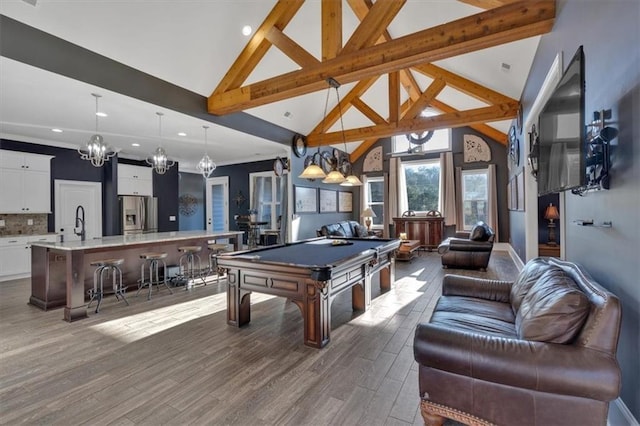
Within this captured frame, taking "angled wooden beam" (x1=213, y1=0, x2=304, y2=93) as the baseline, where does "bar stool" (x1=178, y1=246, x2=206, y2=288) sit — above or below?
below

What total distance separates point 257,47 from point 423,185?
6808mm

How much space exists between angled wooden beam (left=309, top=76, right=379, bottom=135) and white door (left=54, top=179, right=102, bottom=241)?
539 centimetres

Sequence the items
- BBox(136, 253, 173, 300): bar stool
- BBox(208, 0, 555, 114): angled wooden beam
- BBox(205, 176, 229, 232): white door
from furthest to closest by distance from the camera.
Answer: BBox(205, 176, 229, 232): white door → BBox(136, 253, 173, 300): bar stool → BBox(208, 0, 555, 114): angled wooden beam

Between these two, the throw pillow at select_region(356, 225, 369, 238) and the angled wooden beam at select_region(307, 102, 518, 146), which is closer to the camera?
the angled wooden beam at select_region(307, 102, 518, 146)

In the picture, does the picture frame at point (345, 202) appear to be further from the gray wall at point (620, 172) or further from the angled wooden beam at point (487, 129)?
the gray wall at point (620, 172)

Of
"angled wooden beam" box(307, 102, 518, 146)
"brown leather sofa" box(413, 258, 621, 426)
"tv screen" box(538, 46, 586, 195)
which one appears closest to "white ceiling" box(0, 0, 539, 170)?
"angled wooden beam" box(307, 102, 518, 146)

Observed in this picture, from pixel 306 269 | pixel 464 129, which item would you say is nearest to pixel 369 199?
pixel 464 129

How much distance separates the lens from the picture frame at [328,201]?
888 cm

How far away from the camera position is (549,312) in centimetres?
153

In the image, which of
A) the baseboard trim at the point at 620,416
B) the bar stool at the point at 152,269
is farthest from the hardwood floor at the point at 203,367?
the baseboard trim at the point at 620,416

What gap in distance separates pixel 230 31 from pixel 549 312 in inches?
196

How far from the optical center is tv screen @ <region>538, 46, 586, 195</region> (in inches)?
65.2

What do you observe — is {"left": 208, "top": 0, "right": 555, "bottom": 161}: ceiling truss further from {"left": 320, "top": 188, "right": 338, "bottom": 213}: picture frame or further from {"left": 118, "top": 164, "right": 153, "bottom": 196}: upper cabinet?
{"left": 118, "top": 164, "right": 153, "bottom": 196}: upper cabinet

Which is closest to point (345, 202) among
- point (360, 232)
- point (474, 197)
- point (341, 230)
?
point (360, 232)
